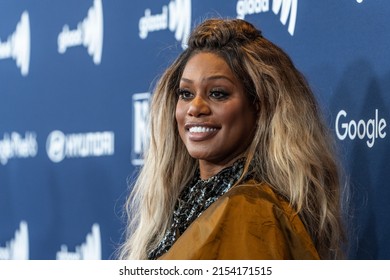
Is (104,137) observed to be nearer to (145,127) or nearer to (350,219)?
(145,127)

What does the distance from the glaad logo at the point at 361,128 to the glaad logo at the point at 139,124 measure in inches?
29.5

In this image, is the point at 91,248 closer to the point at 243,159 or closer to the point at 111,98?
the point at 111,98

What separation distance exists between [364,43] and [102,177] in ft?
3.92

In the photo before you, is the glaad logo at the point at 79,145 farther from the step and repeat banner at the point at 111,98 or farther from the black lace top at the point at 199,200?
the black lace top at the point at 199,200

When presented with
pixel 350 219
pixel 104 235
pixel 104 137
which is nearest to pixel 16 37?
pixel 104 137

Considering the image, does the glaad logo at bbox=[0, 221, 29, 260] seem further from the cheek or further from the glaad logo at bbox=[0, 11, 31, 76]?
the cheek

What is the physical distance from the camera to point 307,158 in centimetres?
211

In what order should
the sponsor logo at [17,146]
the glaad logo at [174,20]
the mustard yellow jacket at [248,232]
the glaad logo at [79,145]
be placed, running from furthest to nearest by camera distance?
the sponsor logo at [17,146] → the glaad logo at [79,145] → the glaad logo at [174,20] → the mustard yellow jacket at [248,232]

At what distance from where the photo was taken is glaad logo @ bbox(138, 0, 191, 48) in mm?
2832

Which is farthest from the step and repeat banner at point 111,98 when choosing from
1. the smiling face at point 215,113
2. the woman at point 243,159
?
the smiling face at point 215,113

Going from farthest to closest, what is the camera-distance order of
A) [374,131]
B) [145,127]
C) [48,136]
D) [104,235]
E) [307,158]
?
[48,136] < [104,235] < [145,127] < [374,131] < [307,158]

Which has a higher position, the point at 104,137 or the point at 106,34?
the point at 106,34

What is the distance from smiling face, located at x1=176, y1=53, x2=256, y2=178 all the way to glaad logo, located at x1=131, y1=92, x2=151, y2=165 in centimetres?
72

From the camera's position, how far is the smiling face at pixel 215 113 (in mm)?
2174
